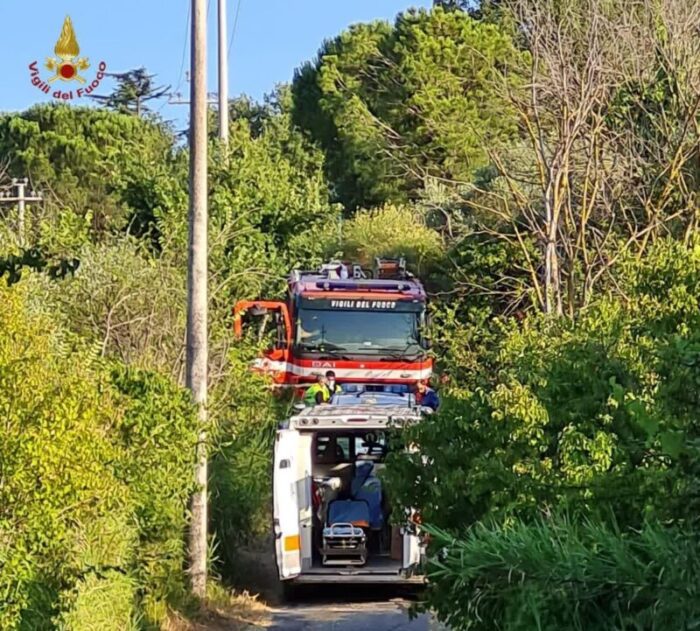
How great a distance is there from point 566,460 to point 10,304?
396cm

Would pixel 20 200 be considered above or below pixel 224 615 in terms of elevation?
above

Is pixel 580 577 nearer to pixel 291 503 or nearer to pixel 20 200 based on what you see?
pixel 291 503

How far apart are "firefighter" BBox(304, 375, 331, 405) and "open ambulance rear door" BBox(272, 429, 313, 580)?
423 cm

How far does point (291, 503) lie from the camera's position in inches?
488

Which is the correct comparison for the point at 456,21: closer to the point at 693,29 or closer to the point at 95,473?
the point at 693,29

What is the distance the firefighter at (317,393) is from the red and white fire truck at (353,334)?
135 centimetres

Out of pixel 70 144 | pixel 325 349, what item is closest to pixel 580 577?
pixel 325 349

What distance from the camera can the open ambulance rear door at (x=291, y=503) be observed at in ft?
40.4

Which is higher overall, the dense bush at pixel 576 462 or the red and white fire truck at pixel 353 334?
the red and white fire truck at pixel 353 334

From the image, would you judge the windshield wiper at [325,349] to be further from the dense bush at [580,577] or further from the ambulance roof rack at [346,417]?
the dense bush at [580,577]

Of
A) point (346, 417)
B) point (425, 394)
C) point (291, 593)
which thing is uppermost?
point (425, 394)

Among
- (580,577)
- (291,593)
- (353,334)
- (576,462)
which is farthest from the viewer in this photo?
(353,334)

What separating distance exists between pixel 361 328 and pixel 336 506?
316 inches

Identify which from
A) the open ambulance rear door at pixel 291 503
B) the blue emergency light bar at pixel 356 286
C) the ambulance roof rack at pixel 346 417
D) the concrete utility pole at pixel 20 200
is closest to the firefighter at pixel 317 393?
the blue emergency light bar at pixel 356 286
